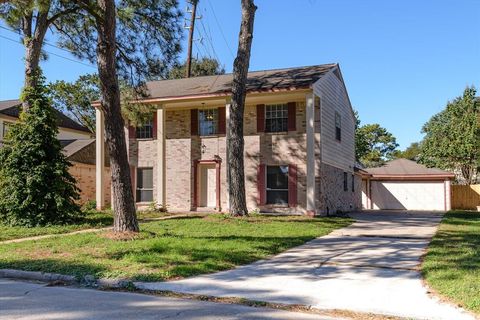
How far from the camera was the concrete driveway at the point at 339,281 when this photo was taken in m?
6.48

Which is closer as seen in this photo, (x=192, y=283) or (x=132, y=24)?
(x=192, y=283)

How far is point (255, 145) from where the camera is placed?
20.8 meters

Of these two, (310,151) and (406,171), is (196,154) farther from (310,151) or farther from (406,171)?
(406,171)

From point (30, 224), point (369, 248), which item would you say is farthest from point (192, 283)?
point (30, 224)

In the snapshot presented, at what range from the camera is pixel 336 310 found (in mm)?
6316

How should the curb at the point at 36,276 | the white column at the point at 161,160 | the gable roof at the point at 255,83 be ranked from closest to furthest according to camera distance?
the curb at the point at 36,276 < the gable roof at the point at 255,83 < the white column at the point at 161,160

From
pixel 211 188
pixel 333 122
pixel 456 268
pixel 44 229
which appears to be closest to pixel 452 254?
pixel 456 268

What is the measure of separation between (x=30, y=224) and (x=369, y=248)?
10.7m

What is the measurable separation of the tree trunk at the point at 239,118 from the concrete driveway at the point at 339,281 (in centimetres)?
563

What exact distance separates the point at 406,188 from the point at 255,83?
16.2 metres

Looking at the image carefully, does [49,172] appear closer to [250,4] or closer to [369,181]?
[250,4]

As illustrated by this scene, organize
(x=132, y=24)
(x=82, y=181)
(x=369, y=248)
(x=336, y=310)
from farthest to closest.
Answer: (x=82, y=181)
(x=132, y=24)
(x=369, y=248)
(x=336, y=310)

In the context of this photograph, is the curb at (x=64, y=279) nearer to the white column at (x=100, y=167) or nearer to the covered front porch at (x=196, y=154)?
the covered front porch at (x=196, y=154)

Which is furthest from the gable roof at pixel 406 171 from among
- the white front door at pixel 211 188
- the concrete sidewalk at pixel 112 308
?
the concrete sidewalk at pixel 112 308
